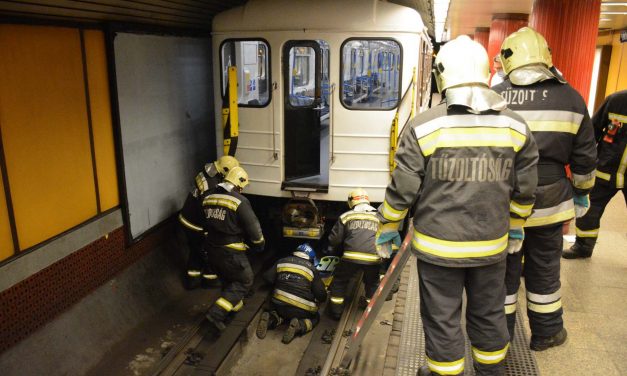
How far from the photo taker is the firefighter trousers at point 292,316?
4.89 metres

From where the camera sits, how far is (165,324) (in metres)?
4.91

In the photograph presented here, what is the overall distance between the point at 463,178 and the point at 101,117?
3.32m

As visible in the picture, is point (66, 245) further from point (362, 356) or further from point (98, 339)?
point (362, 356)

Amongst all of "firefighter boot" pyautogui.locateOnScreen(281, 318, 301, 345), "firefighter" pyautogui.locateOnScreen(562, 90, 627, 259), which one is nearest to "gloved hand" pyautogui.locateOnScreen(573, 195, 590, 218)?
"firefighter" pyautogui.locateOnScreen(562, 90, 627, 259)

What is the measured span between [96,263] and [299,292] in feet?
6.03

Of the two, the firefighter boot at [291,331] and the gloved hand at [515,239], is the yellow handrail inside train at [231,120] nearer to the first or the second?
the firefighter boot at [291,331]

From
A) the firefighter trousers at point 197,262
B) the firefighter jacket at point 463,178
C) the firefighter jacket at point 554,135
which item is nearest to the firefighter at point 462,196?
the firefighter jacket at point 463,178

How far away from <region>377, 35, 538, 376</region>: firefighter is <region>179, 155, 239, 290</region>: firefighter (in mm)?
2798

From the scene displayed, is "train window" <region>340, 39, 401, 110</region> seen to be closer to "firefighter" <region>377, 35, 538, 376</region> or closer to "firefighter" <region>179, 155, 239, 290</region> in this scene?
"firefighter" <region>179, 155, 239, 290</region>

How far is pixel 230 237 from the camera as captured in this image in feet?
15.8

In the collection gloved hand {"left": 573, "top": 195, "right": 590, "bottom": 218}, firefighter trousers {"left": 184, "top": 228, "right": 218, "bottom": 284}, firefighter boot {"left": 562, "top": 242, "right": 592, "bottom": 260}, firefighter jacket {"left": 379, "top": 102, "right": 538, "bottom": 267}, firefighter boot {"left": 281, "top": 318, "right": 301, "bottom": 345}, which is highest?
firefighter jacket {"left": 379, "top": 102, "right": 538, "bottom": 267}

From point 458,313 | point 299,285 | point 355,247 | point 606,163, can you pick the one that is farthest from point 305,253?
point 606,163

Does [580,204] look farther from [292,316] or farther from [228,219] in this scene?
[228,219]

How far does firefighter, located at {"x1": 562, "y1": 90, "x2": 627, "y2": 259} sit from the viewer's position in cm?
470
